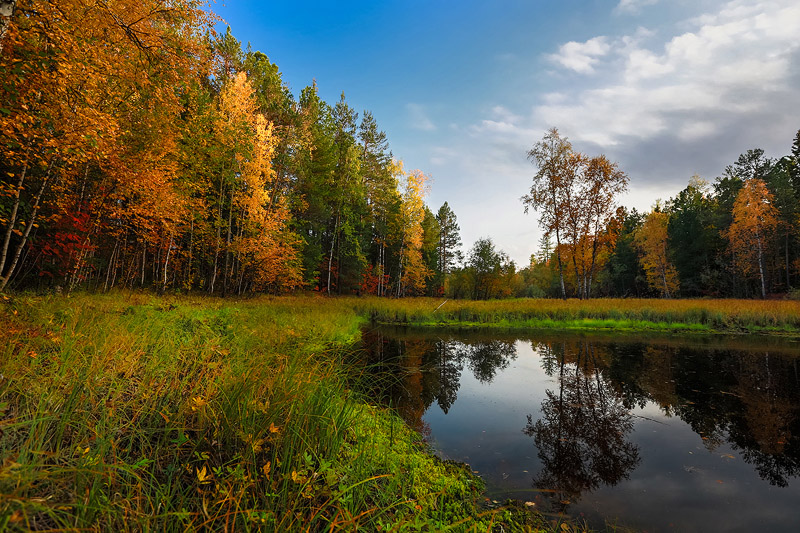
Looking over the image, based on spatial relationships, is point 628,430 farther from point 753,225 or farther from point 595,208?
point 753,225

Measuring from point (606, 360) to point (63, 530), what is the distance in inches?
419

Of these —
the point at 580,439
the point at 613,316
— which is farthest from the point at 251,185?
the point at 613,316

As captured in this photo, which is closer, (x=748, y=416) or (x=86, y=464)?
(x=86, y=464)

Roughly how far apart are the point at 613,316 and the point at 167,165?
21.4 metres

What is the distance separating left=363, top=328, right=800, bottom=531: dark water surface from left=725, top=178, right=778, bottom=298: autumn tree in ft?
90.7

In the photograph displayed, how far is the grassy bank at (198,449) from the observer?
1.63 metres

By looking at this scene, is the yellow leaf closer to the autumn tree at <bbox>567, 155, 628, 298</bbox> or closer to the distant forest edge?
the distant forest edge

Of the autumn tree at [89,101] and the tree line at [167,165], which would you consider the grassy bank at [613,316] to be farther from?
the autumn tree at [89,101]

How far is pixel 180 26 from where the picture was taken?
7.57 metres

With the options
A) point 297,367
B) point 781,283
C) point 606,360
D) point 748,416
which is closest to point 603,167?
point 606,360

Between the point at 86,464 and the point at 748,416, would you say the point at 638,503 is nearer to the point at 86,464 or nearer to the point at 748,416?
the point at 748,416

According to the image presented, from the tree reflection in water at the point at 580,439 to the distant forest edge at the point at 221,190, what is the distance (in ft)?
30.1

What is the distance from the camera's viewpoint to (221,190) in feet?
53.0

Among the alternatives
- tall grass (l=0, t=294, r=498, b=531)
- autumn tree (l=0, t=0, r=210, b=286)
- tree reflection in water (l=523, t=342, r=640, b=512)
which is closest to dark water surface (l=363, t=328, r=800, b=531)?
tree reflection in water (l=523, t=342, r=640, b=512)
